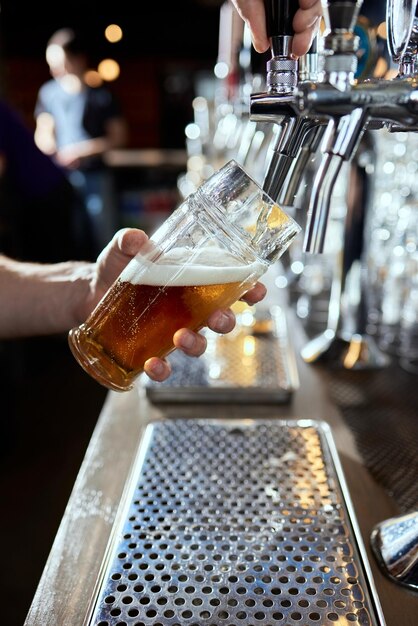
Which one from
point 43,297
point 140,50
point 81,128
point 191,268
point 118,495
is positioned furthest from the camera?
point 140,50

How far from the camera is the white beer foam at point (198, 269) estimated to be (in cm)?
76

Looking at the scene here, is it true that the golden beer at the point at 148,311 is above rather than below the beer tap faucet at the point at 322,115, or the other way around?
below

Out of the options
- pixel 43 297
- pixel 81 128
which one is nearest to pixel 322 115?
pixel 43 297

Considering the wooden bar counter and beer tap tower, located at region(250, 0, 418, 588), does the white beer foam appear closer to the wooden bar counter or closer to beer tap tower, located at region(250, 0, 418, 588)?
beer tap tower, located at region(250, 0, 418, 588)

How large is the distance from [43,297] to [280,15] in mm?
624

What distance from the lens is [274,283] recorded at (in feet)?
6.48

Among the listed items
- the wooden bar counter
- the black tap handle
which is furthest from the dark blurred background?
the black tap handle

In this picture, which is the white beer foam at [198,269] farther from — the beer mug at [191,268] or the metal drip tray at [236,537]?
the metal drip tray at [236,537]

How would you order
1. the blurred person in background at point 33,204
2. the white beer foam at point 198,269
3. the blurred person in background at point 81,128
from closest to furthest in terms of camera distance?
the white beer foam at point 198,269
the blurred person in background at point 33,204
the blurred person in background at point 81,128

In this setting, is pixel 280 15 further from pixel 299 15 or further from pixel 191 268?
pixel 191 268

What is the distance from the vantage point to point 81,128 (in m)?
5.73

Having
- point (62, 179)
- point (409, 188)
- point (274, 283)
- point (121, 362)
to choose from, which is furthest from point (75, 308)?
point (62, 179)

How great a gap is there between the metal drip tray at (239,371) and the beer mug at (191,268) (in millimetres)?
364

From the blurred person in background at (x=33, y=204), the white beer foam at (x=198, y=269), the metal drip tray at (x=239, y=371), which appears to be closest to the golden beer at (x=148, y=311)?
the white beer foam at (x=198, y=269)
